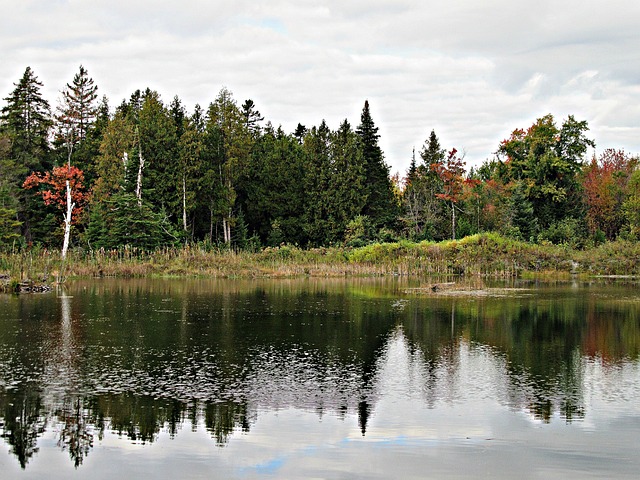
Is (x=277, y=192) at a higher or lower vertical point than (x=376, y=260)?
higher

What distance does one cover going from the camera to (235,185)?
202 feet

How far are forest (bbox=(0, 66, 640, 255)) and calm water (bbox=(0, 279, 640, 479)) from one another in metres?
30.1

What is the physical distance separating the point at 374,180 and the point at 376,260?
17202mm

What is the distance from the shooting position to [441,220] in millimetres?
66000

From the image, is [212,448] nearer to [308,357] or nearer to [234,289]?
[308,357]

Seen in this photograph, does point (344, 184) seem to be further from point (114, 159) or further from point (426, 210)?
point (114, 159)

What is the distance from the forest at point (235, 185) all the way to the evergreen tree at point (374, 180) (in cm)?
14

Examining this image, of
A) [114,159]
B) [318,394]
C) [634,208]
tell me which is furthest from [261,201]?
[318,394]

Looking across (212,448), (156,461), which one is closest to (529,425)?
(212,448)

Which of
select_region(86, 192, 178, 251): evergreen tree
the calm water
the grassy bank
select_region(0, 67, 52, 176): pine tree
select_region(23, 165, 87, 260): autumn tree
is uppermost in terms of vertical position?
select_region(0, 67, 52, 176): pine tree

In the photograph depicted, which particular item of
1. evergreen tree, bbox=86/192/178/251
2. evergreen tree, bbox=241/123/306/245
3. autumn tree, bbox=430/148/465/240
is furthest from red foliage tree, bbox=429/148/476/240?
evergreen tree, bbox=86/192/178/251

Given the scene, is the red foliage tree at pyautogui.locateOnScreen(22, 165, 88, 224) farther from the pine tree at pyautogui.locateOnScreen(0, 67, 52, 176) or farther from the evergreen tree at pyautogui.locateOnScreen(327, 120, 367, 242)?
the evergreen tree at pyautogui.locateOnScreen(327, 120, 367, 242)

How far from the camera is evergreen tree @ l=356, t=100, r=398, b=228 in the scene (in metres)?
64.9

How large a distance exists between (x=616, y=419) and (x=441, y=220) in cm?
5471
